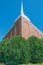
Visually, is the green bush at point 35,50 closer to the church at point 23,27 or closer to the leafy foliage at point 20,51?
the leafy foliage at point 20,51

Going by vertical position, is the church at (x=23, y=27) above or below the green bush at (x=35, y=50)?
above

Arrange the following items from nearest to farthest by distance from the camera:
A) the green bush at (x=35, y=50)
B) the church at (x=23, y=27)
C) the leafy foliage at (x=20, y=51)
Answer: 1. the leafy foliage at (x=20, y=51)
2. the green bush at (x=35, y=50)
3. the church at (x=23, y=27)

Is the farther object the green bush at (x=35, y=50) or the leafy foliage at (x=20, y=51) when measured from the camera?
the green bush at (x=35, y=50)

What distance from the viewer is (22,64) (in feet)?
66.3

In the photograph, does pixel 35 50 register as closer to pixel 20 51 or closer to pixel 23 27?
pixel 20 51

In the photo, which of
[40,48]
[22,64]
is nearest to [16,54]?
[22,64]

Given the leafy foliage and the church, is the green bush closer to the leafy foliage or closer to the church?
the leafy foliage

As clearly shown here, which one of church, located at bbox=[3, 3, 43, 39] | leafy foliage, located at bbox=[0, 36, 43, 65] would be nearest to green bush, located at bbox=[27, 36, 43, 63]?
leafy foliage, located at bbox=[0, 36, 43, 65]

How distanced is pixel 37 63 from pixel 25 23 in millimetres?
8797

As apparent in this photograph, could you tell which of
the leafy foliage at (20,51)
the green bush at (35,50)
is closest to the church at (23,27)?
the green bush at (35,50)

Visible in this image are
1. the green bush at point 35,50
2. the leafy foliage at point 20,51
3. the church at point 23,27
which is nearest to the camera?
the leafy foliage at point 20,51

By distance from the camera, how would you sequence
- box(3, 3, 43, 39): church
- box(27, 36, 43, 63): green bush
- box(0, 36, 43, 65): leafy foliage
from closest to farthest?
box(0, 36, 43, 65): leafy foliage < box(27, 36, 43, 63): green bush < box(3, 3, 43, 39): church

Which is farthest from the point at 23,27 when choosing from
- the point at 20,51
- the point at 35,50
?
the point at 20,51

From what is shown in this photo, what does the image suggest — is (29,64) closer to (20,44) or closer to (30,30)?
(20,44)
